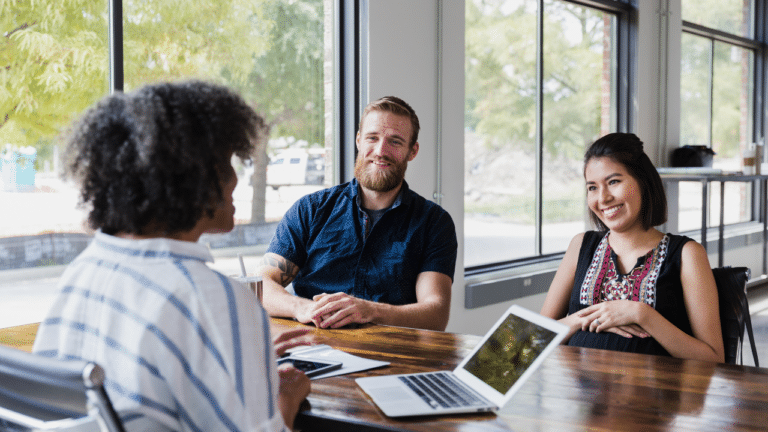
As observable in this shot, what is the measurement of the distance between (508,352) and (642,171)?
3.12 feet

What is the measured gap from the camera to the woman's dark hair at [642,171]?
197cm

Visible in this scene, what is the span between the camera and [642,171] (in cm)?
199

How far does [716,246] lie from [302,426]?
20.5 ft

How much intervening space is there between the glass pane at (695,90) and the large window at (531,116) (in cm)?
109

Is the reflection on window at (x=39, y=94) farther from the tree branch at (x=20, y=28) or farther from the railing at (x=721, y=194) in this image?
the railing at (x=721, y=194)

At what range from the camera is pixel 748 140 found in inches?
290

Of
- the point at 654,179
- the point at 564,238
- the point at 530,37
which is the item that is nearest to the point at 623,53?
the point at 530,37

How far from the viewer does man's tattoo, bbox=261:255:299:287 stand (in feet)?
7.42

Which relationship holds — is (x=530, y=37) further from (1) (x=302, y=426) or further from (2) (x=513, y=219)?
(1) (x=302, y=426)

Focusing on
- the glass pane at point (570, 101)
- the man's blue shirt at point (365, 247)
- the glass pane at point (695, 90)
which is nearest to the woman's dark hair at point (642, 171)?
the man's blue shirt at point (365, 247)

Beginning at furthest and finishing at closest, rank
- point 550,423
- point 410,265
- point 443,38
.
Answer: point 443,38 → point 410,265 → point 550,423

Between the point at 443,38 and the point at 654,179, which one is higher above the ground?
the point at 443,38

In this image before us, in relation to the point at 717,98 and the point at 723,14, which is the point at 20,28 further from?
the point at 723,14

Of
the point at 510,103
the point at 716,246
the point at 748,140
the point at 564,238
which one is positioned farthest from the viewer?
the point at 748,140
